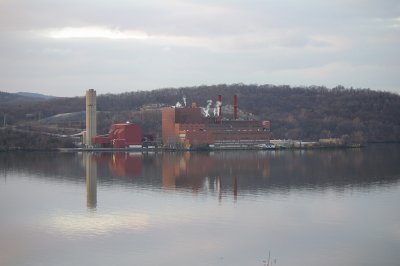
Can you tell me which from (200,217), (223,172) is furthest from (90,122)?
(200,217)

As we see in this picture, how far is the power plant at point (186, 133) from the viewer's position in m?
26.1

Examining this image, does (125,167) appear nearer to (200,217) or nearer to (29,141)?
(200,217)

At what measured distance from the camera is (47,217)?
9.23m

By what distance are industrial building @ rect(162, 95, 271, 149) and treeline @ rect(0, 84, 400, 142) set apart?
4.56 meters

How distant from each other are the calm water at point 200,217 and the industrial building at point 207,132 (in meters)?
10.5

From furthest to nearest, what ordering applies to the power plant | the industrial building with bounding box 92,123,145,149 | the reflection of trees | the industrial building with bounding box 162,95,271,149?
the industrial building with bounding box 162,95,271,149
the power plant
the industrial building with bounding box 92,123,145,149
the reflection of trees

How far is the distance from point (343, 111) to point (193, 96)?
33.6 ft

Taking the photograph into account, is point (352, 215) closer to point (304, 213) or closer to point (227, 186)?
point (304, 213)

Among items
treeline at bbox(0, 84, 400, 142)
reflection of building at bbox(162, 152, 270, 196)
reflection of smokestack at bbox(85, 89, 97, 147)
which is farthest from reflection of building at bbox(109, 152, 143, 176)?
treeline at bbox(0, 84, 400, 142)

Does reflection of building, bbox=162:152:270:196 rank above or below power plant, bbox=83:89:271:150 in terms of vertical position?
below

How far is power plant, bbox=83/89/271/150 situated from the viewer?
26125 millimetres

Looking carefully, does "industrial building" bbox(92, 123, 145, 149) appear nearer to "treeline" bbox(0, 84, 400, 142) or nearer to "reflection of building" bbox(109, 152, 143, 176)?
"treeline" bbox(0, 84, 400, 142)

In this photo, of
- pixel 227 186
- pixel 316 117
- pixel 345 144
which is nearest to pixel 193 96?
pixel 316 117

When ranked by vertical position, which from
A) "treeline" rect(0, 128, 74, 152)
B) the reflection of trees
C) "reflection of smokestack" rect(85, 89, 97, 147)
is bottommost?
the reflection of trees
